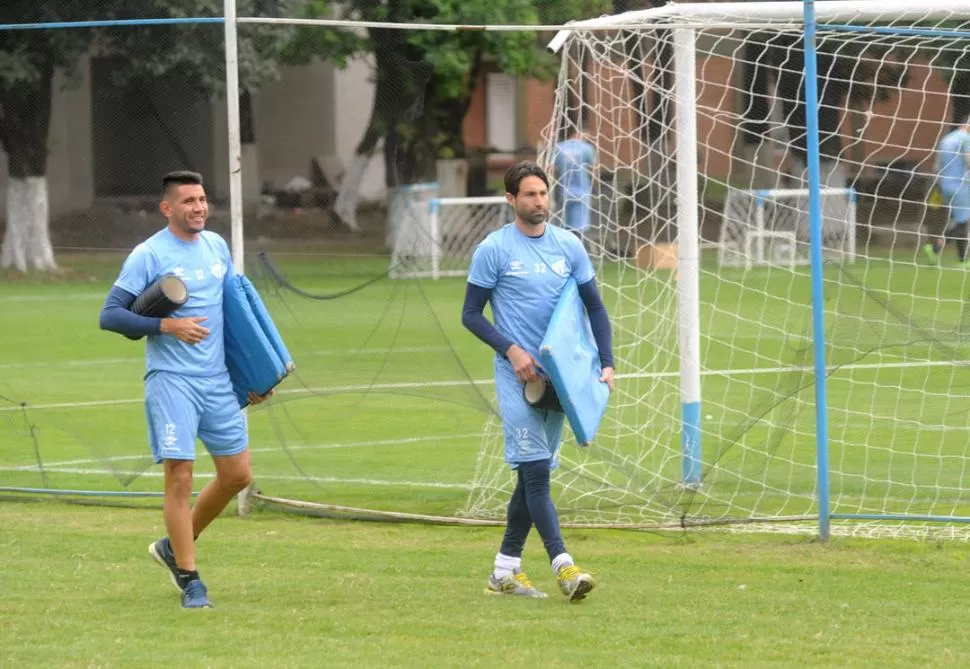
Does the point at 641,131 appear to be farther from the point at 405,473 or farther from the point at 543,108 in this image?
the point at 543,108

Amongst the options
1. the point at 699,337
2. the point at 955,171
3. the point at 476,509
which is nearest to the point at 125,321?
the point at 476,509

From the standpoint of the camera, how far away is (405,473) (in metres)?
10.5

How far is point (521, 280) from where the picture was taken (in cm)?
723

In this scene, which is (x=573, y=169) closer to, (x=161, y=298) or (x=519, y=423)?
(x=519, y=423)

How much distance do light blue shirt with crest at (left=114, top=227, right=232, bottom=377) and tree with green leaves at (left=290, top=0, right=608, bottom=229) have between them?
16.7m

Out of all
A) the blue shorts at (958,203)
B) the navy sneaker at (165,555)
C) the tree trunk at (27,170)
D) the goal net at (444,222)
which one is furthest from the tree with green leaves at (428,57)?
the navy sneaker at (165,555)

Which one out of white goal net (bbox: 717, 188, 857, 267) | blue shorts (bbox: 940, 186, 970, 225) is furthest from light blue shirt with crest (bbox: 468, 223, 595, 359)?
white goal net (bbox: 717, 188, 857, 267)

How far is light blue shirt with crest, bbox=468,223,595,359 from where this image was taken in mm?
7219

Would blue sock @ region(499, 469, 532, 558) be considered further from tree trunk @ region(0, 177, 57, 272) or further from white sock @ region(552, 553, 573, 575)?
tree trunk @ region(0, 177, 57, 272)

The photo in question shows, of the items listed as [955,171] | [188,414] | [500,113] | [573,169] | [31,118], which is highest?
[573,169]

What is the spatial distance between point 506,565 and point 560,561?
1.17ft

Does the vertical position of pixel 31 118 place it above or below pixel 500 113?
above

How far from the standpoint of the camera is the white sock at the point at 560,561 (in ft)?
22.7

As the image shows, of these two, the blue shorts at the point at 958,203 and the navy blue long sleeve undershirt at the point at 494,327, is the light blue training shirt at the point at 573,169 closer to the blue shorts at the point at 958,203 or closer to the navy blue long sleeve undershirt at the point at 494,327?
the navy blue long sleeve undershirt at the point at 494,327
